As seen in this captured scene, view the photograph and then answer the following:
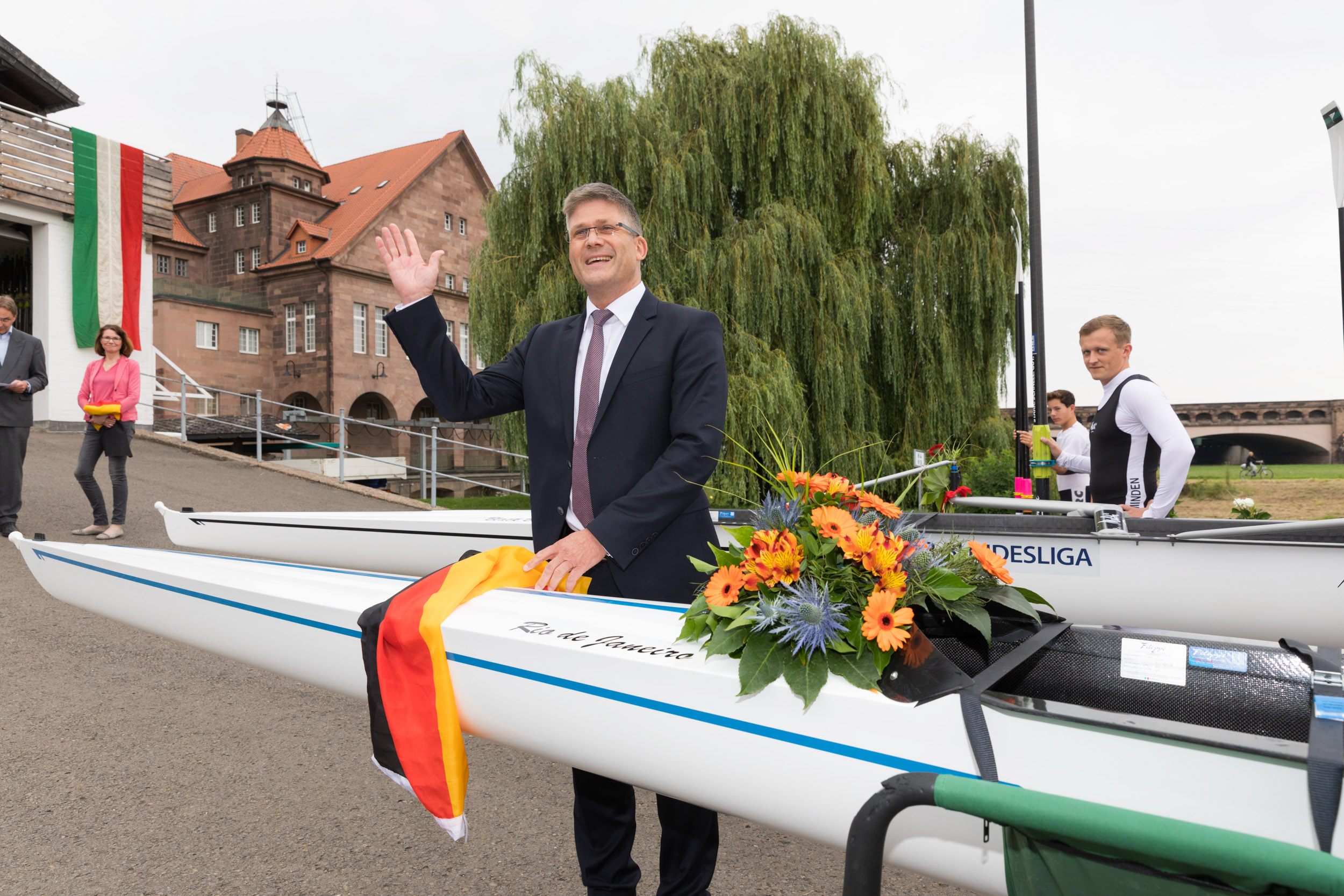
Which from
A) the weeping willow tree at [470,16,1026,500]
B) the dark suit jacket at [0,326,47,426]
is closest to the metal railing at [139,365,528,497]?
the weeping willow tree at [470,16,1026,500]

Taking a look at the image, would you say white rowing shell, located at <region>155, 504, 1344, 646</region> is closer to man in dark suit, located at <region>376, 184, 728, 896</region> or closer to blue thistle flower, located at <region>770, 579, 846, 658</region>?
man in dark suit, located at <region>376, 184, 728, 896</region>

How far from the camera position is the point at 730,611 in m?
1.59

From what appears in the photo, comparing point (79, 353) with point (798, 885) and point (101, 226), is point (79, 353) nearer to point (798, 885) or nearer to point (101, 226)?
point (101, 226)

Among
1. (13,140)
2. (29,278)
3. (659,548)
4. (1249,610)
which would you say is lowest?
(1249,610)

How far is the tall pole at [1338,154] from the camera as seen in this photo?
4027 mm

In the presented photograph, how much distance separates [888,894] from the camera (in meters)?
2.15

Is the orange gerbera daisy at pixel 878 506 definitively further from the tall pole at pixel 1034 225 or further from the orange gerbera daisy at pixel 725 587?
the tall pole at pixel 1034 225

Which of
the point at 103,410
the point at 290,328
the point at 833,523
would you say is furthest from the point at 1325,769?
the point at 290,328

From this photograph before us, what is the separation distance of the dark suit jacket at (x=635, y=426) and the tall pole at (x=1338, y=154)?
3.99 metres

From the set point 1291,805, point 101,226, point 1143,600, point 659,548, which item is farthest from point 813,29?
point 101,226

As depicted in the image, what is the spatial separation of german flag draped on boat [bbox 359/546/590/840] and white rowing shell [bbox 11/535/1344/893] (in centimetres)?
8

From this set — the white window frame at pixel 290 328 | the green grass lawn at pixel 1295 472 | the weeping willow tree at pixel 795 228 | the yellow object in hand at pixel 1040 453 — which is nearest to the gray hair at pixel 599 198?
the yellow object in hand at pixel 1040 453

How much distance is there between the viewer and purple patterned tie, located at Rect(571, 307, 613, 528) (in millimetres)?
1992

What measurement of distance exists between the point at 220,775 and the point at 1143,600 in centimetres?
396
